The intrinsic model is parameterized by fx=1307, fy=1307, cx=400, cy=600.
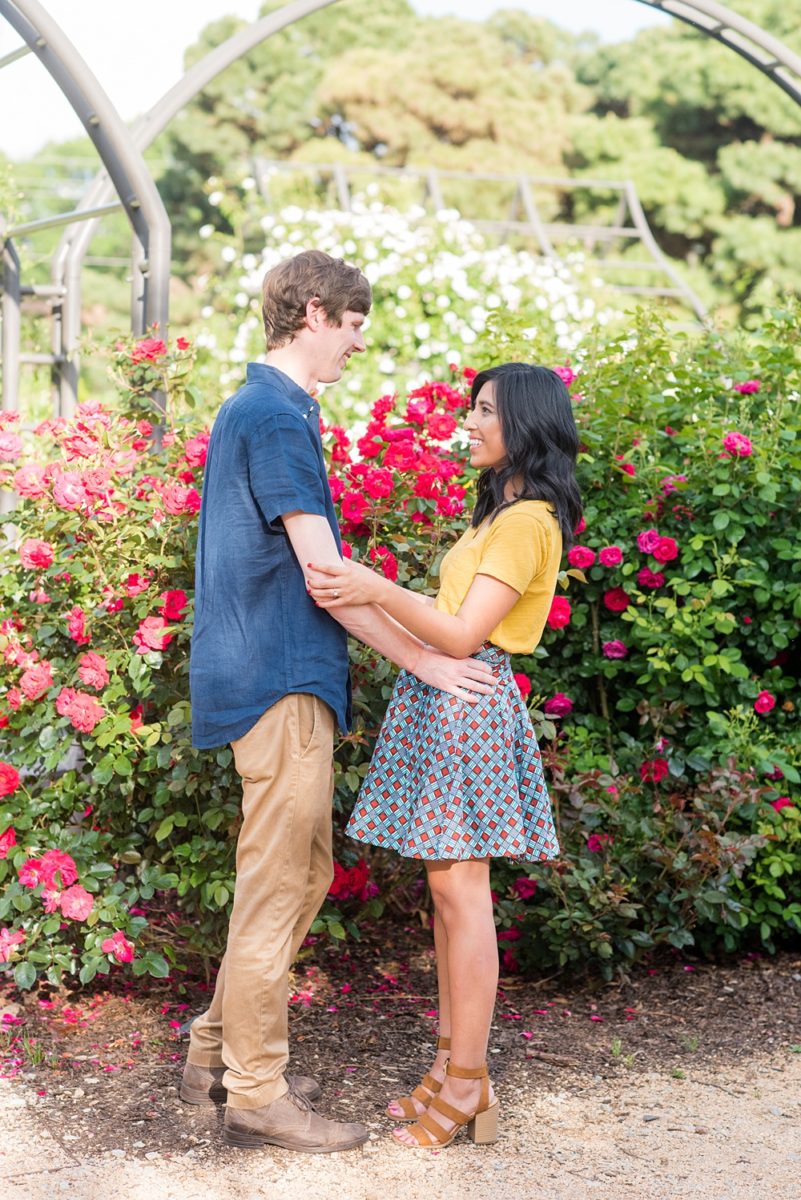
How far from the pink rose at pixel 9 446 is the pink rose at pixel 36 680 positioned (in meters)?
0.57

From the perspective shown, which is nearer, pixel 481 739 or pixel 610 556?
pixel 481 739

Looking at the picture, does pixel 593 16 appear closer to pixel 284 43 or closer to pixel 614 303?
pixel 284 43

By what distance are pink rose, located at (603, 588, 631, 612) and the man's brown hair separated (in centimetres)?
171

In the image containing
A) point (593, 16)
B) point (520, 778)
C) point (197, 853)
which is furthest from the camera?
point (593, 16)

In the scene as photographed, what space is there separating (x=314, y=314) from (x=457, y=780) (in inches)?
36.3

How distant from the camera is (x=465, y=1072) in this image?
2580 mm

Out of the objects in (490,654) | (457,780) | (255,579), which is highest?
(255,579)

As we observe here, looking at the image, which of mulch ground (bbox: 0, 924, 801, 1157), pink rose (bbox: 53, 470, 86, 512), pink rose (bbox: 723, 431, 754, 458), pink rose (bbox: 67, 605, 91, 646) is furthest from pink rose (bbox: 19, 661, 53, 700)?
pink rose (bbox: 723, 431, 754, 458)

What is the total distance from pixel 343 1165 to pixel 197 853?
853mm

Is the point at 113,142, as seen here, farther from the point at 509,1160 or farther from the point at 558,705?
the point at 509,1160

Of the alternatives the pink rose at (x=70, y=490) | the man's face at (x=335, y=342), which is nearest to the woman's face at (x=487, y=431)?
the man's face at (x=335, y=342)

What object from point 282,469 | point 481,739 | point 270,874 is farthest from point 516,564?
point 270,874

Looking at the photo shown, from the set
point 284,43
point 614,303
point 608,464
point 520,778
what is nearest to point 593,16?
point 284,43

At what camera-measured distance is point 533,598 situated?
2.59 m
